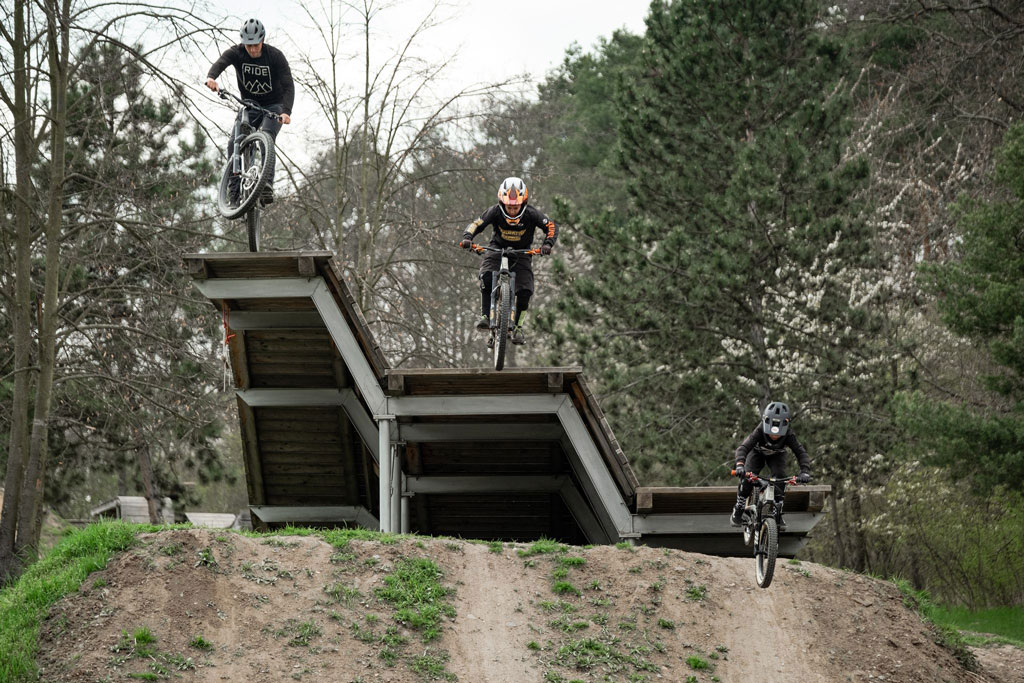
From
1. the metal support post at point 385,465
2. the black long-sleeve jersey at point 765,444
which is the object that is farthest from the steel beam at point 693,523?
the black long-sleeve jersey at point 765,444

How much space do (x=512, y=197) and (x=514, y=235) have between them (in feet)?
A: 1.53

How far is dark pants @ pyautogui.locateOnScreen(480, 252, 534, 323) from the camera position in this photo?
39.5 ft

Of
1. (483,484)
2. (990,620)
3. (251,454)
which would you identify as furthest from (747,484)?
(990,620)

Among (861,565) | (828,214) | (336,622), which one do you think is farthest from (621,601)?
(861,565)

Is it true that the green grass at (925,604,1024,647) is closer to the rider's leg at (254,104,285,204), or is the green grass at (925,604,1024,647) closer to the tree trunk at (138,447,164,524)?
the rider's leg at (254,104,285,204)

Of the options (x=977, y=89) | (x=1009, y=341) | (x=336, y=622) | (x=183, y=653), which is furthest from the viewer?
(x=977, y=89)

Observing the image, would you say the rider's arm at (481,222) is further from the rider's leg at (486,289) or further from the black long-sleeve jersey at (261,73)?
the black long-sleeve jersey at (261,73)

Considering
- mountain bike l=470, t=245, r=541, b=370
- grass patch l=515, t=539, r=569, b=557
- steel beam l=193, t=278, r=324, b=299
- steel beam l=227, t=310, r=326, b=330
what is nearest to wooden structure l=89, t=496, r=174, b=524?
steel beam l=227, t=310, r=326, b=330

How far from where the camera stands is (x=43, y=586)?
1127cm

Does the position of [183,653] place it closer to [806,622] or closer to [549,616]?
[549,616]

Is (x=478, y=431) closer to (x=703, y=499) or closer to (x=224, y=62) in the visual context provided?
(x=703, y=499)

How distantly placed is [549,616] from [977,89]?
2043 cm

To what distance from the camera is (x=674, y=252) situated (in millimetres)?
20062

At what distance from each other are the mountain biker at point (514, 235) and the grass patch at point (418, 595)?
9.79 ft
